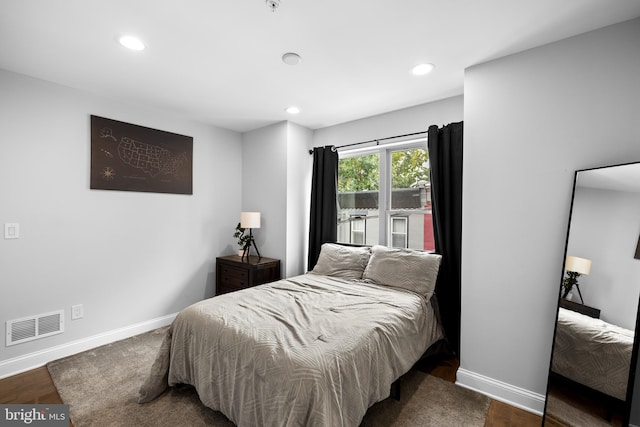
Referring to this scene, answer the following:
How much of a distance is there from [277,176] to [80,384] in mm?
2687

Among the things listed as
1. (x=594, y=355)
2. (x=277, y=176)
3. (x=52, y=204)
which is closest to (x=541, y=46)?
(x=594, y=355)

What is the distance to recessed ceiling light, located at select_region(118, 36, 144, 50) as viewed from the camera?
1909 mm

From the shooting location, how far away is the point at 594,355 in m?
1.64

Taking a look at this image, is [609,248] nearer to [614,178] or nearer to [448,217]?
[614,178]

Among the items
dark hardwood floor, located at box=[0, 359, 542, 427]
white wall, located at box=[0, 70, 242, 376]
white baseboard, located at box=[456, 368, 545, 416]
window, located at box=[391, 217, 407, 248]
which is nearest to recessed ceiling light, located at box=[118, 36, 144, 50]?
white wall, located at box=[0, 70, 242, 376]

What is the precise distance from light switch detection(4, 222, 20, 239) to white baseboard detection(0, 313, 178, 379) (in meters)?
1.02

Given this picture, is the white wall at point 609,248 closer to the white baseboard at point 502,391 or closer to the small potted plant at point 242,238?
the white baseboard at point 502,391

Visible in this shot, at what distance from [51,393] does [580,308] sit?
12.0 feet

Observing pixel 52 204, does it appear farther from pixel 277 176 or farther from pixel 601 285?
pixel 601 285

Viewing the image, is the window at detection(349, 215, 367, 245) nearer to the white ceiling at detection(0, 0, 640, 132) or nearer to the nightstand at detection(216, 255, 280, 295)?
the nightstand at detection(216, 255, 280, 295)

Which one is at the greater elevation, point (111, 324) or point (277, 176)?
point (277, 176)

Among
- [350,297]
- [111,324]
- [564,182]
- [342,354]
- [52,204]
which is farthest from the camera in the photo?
[111,324]

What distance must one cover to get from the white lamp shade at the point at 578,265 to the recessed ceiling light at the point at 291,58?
7.49 ft

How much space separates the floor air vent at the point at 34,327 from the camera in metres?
2.41
